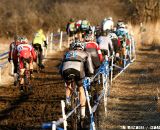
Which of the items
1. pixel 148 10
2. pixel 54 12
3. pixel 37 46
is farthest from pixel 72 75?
pixel 54 12

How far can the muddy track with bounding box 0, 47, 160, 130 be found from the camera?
13.7 m

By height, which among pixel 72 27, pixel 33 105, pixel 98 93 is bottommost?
pixel 33 105

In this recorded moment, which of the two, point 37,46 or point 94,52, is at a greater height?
point 94,52

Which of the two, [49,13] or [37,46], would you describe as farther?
[49,13]

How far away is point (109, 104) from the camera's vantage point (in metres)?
16.0

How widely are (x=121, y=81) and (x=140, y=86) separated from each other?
4.62 feet

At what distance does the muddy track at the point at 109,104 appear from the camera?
13.7 m

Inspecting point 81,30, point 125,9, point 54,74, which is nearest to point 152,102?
point 54,74

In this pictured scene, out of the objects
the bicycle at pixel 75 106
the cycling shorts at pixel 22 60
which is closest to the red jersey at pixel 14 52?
the cycling shorts at pixel 22 60

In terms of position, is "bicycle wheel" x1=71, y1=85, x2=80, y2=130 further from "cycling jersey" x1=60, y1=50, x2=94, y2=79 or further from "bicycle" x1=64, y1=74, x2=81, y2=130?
"cycling jersey" x1=60, y1=50, x2=94, y2=79

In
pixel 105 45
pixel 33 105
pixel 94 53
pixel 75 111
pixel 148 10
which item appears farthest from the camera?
pixel 148 10

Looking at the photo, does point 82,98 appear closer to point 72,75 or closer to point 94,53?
point 72,75

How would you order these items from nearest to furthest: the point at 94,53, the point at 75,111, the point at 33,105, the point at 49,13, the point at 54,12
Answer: the point at 75,111
the point at 33,105
the point at 94,53
the point at 54,12
the point at 49,13

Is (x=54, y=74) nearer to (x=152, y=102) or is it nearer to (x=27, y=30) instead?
(x=152, y=102)
